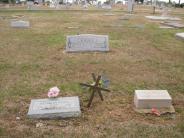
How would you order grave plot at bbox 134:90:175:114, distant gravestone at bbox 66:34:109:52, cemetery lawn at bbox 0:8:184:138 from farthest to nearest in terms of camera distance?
1. distant gravestone at bbox 66:34:109:52
2. grave plot at bbox 134:90:175:114
3. cemetery lawn at bbox 0:8:184:138

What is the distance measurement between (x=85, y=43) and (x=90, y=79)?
133 inches

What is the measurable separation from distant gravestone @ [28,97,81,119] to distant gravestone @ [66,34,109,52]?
5.26 m

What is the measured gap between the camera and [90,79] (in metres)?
8.30

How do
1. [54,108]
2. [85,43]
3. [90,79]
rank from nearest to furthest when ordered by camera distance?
[54,108], [90,79], [85,43]

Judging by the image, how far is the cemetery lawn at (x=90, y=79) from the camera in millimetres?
5508

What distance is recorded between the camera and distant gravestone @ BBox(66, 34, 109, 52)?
37.5 ft

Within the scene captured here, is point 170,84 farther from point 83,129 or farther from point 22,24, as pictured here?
point 22,24

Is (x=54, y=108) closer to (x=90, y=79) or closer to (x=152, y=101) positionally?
(x=152, y=101)

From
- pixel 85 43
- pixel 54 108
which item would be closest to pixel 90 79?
pixel 54 108

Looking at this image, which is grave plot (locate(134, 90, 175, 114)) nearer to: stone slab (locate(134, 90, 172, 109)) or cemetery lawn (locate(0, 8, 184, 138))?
stone slab (locate(134, 90, 172, 109))

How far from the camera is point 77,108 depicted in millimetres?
5973

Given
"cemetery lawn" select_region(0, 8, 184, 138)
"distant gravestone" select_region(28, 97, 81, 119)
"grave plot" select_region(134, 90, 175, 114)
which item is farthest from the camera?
"grave plot" select_region(134, 90, 175, 114)

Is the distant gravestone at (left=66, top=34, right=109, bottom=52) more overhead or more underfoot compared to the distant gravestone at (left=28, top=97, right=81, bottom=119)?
more underfoot

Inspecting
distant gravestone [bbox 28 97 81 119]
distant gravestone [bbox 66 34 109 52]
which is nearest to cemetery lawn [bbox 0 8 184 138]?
distant gravestone [bbox 28 97 81 119]
